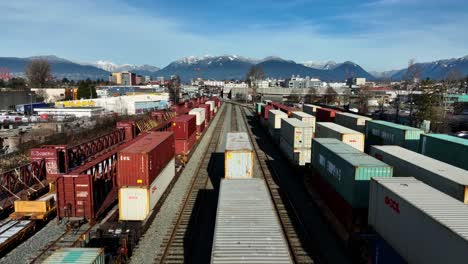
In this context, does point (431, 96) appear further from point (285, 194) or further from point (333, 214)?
point (333, 214)

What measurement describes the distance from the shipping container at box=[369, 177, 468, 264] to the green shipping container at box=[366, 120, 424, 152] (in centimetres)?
1336

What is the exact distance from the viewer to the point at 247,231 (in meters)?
11.1

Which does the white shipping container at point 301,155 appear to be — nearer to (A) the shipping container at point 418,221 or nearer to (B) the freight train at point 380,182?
(B) the freight train at point 380,182

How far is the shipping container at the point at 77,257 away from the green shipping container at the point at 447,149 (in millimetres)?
19953

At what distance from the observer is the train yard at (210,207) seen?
41.2ft

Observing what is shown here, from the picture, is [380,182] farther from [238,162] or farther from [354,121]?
[354,121]

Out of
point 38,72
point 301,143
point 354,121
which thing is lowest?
point 301,143

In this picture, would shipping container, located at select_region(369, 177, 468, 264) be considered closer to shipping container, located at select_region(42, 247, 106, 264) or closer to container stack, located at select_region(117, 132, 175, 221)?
shipping container, located at select_region(42, 247, 106, 264)

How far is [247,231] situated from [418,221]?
5.44 meters

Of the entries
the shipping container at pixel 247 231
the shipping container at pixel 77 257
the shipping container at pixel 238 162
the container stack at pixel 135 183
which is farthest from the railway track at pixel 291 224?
the shipping container at pixel 77 257

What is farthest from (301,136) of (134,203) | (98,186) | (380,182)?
(98,186)

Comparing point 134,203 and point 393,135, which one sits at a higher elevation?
point 393,135

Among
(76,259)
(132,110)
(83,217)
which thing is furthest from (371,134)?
(132,110)

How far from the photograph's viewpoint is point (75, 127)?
5488 centimetres
